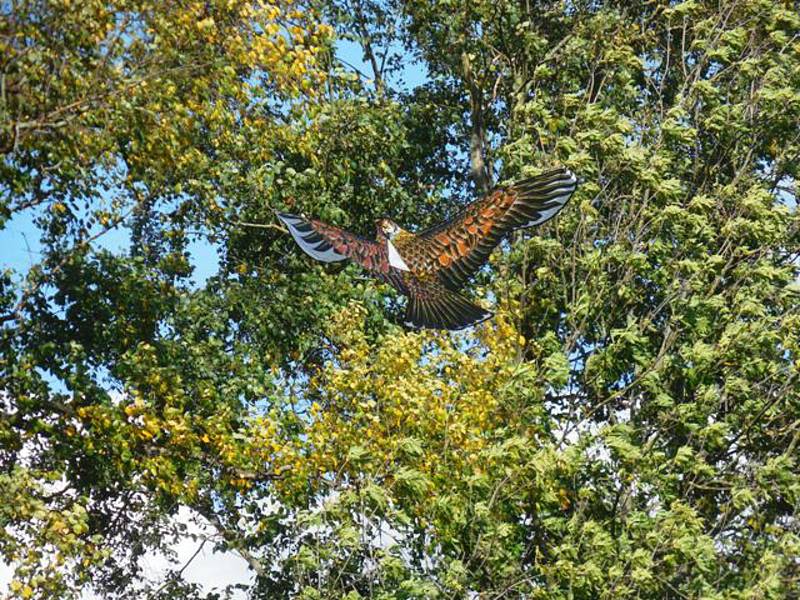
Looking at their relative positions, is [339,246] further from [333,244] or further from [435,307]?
[435,307]

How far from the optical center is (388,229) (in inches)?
697

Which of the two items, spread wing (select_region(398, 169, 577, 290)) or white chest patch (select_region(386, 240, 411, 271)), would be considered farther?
white chest patch (select_region(386, 240, 411, 271))

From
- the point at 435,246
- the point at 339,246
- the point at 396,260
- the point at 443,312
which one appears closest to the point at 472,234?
the point at 435,246

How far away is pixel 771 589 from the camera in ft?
46.9

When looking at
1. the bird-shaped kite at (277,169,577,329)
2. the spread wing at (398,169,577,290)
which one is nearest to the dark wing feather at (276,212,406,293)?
the bird-shaped kite at (277,169,577,329)

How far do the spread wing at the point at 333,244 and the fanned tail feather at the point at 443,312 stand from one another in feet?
2.30

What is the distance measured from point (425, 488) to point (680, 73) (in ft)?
27.9

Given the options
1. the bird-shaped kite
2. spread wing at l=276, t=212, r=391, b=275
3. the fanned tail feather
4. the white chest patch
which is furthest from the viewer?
the white chest patch

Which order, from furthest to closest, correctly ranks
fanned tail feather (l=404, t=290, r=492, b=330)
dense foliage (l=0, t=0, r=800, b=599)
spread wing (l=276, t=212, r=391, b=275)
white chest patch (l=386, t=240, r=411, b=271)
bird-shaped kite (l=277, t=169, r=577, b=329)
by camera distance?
white chest patch (l=386, t=240, r=411, b=271)
spread wing (l=276, t=212, r=391, b=275)
bird-shaped kite (l=277, t=169, r=577, b=329)
fanned tail feather (l=404, t=290, r=492, b=330)
dense foliage (l=0, t=0, r=800, b=599)

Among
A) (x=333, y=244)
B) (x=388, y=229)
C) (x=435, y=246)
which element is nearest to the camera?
(x=333, y=244)

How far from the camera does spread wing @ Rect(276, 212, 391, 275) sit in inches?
685

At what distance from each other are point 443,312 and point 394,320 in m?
1.42

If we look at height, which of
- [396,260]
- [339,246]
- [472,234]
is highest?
[472,234]

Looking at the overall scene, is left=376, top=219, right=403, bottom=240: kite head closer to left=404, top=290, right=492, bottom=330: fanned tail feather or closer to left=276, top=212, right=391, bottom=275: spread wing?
left=276, top=212, right=391, bottom=275: spread wing
